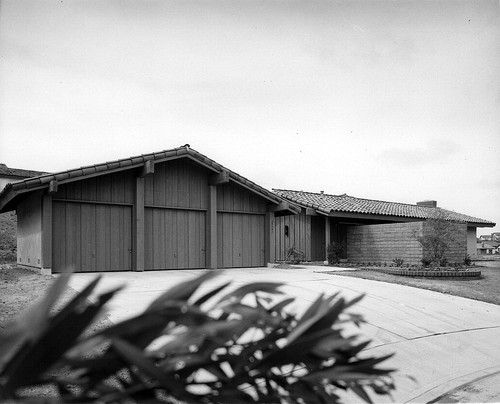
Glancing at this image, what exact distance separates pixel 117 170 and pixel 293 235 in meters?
9.93

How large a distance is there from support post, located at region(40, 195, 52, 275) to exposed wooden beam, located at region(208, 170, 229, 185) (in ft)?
16.1

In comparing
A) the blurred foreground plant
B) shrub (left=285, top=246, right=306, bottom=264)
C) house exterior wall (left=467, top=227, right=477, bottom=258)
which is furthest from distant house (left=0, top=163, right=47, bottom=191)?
house exterior wall (left=467, top=227, right=477, bottom=258)

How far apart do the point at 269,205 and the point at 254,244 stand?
4.84 feet

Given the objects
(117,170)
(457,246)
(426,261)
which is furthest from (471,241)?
(117,170)

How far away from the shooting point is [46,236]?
11.1m

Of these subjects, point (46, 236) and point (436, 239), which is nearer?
point (46, 236)

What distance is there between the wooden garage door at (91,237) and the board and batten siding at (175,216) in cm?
66

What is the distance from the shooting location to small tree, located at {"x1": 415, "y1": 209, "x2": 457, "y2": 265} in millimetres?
16266

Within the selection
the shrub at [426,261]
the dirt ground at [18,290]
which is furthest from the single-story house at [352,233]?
the dirt ground at [18,290]

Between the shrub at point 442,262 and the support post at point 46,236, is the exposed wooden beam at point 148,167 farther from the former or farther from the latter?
the shrub at point 442,262

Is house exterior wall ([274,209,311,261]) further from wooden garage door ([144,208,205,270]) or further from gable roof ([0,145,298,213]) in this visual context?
wooden garage door ([144,208,205,270])

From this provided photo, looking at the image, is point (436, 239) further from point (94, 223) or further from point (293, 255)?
point (94, 223)

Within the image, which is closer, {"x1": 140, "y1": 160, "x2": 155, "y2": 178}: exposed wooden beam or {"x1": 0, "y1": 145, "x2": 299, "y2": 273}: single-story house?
{"x1": 0, "y1": 145, "x2": 299, "y2": 273}: single-story house

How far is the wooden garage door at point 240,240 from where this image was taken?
14.4m
